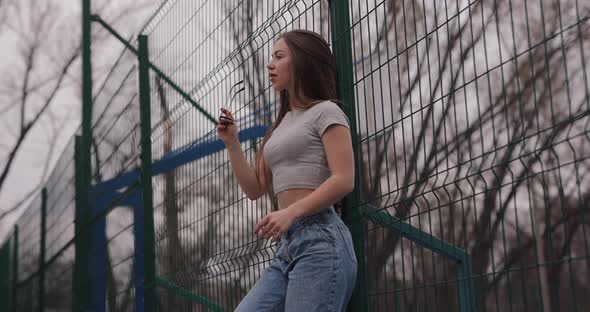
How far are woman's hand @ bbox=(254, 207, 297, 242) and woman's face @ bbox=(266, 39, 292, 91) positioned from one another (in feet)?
1.80

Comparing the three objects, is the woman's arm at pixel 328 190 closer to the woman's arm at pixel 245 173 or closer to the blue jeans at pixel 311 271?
the blue jeans at pixel 311 271

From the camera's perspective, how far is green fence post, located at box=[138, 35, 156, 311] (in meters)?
5.71

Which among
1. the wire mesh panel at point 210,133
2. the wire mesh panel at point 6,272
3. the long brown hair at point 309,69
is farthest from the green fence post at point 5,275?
the long brown hair at point 309,69

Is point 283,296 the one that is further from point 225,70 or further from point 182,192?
point 182,192

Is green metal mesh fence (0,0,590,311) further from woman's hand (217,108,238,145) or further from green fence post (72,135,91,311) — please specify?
woman's hand (217,108,238,145)

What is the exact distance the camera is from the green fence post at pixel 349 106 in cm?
337

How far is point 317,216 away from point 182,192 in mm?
2474

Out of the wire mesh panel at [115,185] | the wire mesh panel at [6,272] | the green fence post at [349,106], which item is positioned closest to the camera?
the green fence post at [349,106]

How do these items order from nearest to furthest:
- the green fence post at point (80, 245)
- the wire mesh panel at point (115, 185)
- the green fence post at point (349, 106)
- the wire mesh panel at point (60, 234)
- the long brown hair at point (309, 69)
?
the long brown hair at point (309, 69) < the green fence post at point (349, 106) < the wire mesh panel at point (115, 185) < the green fence post at point (80, 245) < the wire mesh panel at point (60, 234)

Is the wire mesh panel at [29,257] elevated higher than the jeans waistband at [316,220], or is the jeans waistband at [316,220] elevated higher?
the wire mesh panel at [29,257]

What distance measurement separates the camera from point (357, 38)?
3539 millimetres

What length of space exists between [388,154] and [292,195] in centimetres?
65

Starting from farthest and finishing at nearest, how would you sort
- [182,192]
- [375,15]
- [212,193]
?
1. [182,192]
2. [212,193]
3. [375,15]

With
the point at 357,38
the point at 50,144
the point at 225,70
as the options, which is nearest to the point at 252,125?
the point at 225,70
